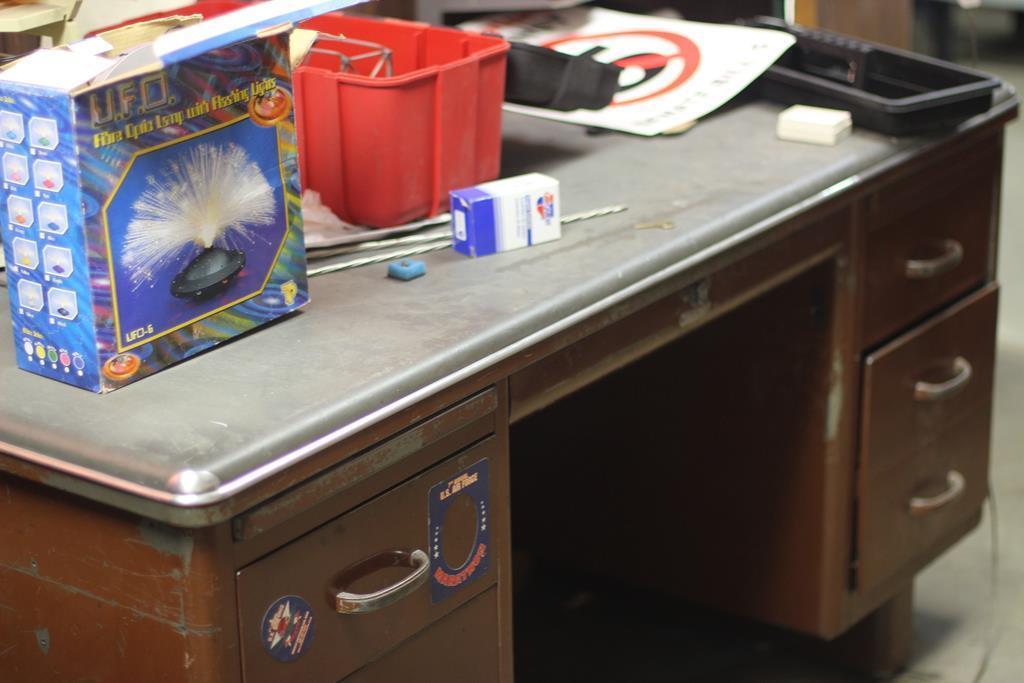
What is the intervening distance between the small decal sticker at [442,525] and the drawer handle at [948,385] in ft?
2.64

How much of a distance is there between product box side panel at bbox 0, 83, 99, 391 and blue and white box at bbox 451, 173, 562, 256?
0.39 meters

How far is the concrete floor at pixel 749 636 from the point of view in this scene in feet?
6.75

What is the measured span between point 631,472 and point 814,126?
574mm

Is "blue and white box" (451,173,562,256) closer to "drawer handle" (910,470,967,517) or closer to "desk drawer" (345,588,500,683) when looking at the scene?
"desk drawer" (345,588,500,683)

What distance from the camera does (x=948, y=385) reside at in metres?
1.79

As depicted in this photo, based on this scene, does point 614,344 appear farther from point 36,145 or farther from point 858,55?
point 858,55

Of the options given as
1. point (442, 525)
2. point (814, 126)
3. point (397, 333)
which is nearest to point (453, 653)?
point (442, 525)

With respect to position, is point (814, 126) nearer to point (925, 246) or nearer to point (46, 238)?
point (925, 246)

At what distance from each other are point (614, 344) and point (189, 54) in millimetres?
481

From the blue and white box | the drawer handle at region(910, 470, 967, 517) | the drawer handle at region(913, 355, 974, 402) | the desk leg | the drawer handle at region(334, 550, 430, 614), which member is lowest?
the desk leg

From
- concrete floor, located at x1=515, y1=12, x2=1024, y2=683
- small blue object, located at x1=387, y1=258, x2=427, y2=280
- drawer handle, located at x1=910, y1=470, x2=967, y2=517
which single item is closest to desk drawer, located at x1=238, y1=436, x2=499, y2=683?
small blue object, located at x1=387, y1=258, x2=427, y2=280

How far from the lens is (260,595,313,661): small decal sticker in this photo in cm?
98

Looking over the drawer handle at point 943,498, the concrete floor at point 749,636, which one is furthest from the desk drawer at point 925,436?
the concrete floor at point 749,636

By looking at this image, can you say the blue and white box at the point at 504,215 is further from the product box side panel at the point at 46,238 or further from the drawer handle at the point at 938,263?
A: the drawer handle at the point at 938,263
